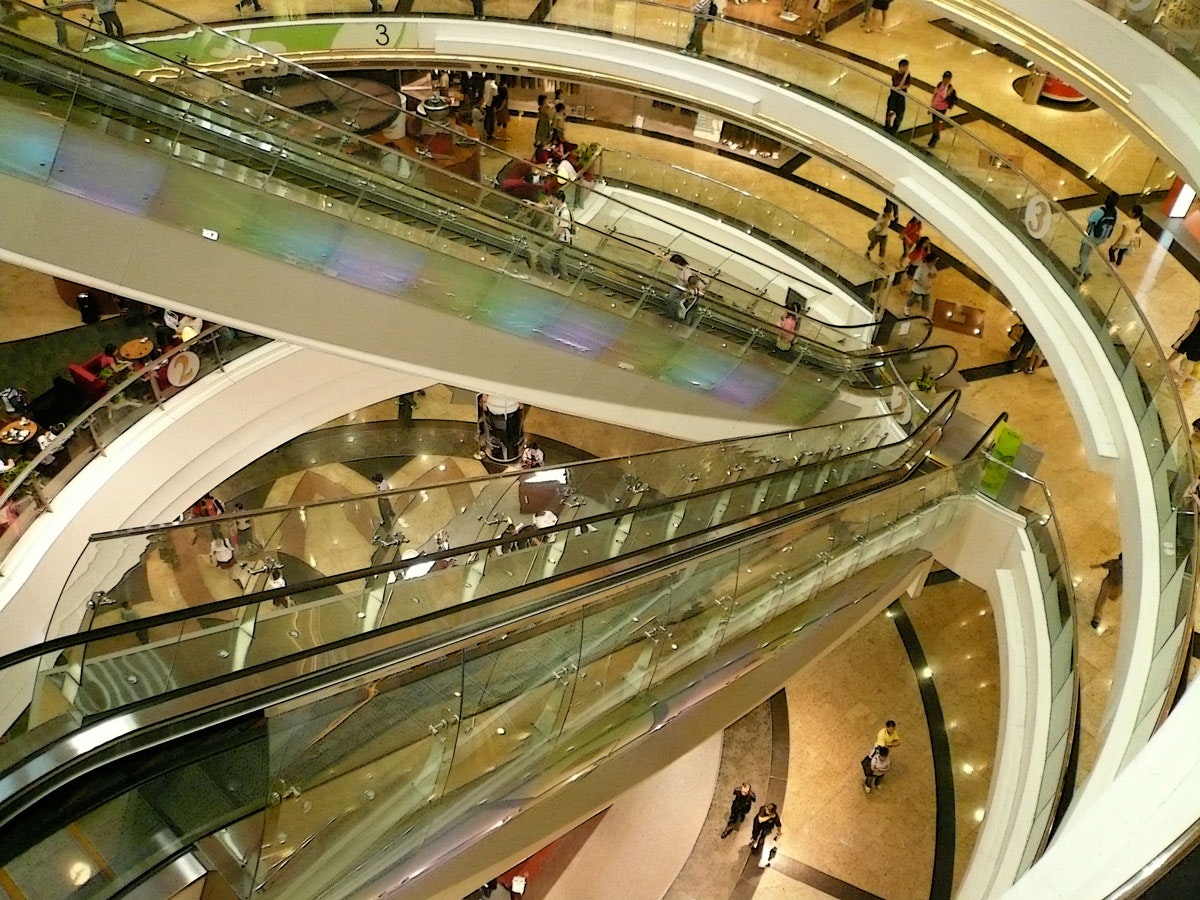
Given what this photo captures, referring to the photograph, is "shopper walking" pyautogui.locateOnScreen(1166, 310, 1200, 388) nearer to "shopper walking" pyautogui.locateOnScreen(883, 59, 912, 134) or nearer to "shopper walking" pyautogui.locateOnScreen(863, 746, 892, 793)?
Answer: "shopper walking" pyautogui.locateOnScreen(883, 59, 912, 134)

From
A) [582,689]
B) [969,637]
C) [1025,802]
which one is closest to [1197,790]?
[582,689]

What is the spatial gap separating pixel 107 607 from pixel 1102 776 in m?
5.08

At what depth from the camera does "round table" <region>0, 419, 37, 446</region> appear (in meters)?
9.48

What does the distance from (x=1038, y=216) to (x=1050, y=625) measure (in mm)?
4280

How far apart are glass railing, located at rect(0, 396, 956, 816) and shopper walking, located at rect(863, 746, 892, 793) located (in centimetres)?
315

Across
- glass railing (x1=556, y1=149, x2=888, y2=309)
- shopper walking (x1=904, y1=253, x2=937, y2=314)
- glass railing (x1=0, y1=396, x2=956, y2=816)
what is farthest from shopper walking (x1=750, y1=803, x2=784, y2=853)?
shopper walking (x1=904, y1=253, x2=937, y2=314)

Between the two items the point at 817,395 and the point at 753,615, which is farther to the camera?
the point at 817,395

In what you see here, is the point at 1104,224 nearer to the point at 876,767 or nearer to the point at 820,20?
the point at 876,767

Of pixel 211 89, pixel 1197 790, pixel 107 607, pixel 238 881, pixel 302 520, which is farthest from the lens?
pixel 211 89

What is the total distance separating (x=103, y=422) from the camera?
8.77m

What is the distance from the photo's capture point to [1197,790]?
3072 millimetres

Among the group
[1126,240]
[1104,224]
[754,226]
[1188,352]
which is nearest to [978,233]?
[1104,224]

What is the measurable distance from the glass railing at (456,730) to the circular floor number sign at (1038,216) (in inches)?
193

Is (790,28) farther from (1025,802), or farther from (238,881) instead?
(238,881)
